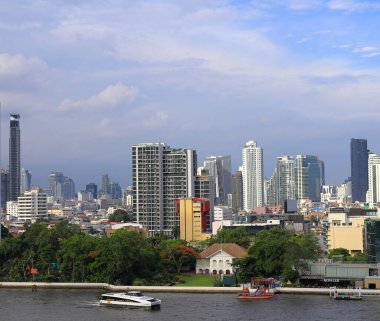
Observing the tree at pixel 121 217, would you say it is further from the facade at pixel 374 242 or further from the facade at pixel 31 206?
the facade at pixel 374 242

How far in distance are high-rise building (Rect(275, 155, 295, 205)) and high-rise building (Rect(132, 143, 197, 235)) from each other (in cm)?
10252

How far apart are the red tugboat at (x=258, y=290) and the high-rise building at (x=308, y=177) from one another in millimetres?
148993

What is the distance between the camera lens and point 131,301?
32.1 meters

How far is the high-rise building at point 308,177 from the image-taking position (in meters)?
186

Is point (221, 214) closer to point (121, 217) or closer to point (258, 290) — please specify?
point (121, 217)

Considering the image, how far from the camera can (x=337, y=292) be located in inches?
1332

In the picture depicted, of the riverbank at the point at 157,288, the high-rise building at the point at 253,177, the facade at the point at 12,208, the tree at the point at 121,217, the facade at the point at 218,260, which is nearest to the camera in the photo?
the riverbank at the point at 157,288

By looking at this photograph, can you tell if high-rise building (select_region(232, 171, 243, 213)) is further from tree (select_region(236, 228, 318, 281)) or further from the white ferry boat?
the white ferry boat

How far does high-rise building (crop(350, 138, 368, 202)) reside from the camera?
618 ft


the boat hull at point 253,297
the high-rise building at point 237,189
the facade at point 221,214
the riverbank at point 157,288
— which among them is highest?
the high-rise building at point 237,189

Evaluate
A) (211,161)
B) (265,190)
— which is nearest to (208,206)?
(211,161)

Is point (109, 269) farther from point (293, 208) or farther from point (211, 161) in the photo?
point (211, 161)

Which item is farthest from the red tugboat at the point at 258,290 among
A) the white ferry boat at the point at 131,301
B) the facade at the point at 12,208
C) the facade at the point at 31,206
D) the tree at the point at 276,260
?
the facade at the point at 12,208

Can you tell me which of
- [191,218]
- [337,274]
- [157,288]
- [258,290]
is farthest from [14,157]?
[258,290]
